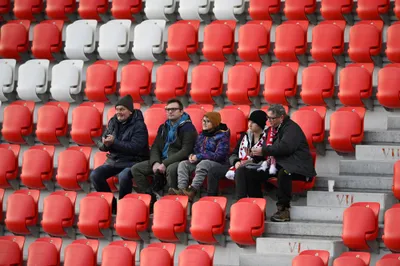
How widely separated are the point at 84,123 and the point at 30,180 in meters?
0.74

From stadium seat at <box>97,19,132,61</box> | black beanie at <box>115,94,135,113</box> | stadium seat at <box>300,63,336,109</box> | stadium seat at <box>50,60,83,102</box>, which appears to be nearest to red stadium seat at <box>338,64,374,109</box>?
stadium seat at <box>300,63,336,109</box>

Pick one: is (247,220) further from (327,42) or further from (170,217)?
(327,42)

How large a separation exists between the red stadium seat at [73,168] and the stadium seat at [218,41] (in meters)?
1.56

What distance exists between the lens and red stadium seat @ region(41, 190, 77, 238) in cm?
984

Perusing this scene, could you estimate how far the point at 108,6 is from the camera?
12016 mm

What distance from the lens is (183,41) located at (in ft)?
36.0

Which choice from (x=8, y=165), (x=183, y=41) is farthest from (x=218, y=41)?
(x=8, y=165)

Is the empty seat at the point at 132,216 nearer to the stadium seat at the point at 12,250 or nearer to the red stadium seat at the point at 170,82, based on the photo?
the stadium seat at the point at 12,250

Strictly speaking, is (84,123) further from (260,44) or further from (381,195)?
(381,195)

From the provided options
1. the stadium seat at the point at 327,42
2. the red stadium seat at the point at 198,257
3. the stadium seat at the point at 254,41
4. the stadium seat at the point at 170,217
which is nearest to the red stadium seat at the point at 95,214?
the stadium seat at the point at 170,217

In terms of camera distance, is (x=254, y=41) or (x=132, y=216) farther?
(x=254, y=41)

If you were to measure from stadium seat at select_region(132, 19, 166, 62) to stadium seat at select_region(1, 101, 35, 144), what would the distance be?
1222 mm

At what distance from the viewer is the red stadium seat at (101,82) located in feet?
35.9

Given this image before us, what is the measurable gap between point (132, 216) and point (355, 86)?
7.57ft
